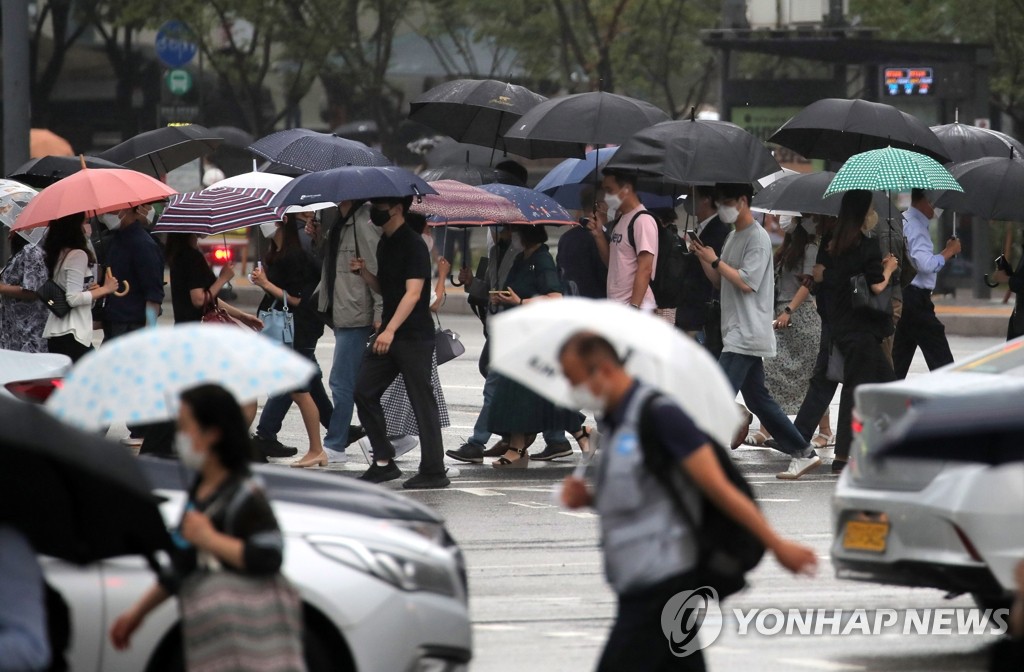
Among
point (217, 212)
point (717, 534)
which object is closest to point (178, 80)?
point (217, 212)

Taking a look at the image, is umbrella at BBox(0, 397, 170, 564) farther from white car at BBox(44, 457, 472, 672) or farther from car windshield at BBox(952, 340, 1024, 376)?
car windshield at BBox(952, 340, 1024, 376)

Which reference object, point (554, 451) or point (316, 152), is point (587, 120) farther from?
point (554, 451)

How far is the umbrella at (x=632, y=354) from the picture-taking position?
181 inches

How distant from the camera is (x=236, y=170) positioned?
34812mm

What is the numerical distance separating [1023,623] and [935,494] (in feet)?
7.43

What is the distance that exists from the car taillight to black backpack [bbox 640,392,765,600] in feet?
14.3

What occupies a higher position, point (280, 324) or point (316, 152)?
point (316, 152)

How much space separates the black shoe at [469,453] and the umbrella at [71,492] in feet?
23.5

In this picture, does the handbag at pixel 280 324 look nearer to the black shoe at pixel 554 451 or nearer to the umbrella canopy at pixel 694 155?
the black shoe at pixel 554 451

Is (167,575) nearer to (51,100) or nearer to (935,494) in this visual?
(935,494)

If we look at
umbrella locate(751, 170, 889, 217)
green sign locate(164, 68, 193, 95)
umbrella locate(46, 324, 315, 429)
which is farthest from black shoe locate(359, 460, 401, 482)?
green sign locate(164, 68, 193, 95)

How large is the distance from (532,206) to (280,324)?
1847 mm

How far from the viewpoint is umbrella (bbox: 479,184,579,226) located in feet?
36.8

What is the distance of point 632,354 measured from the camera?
4828 mm
